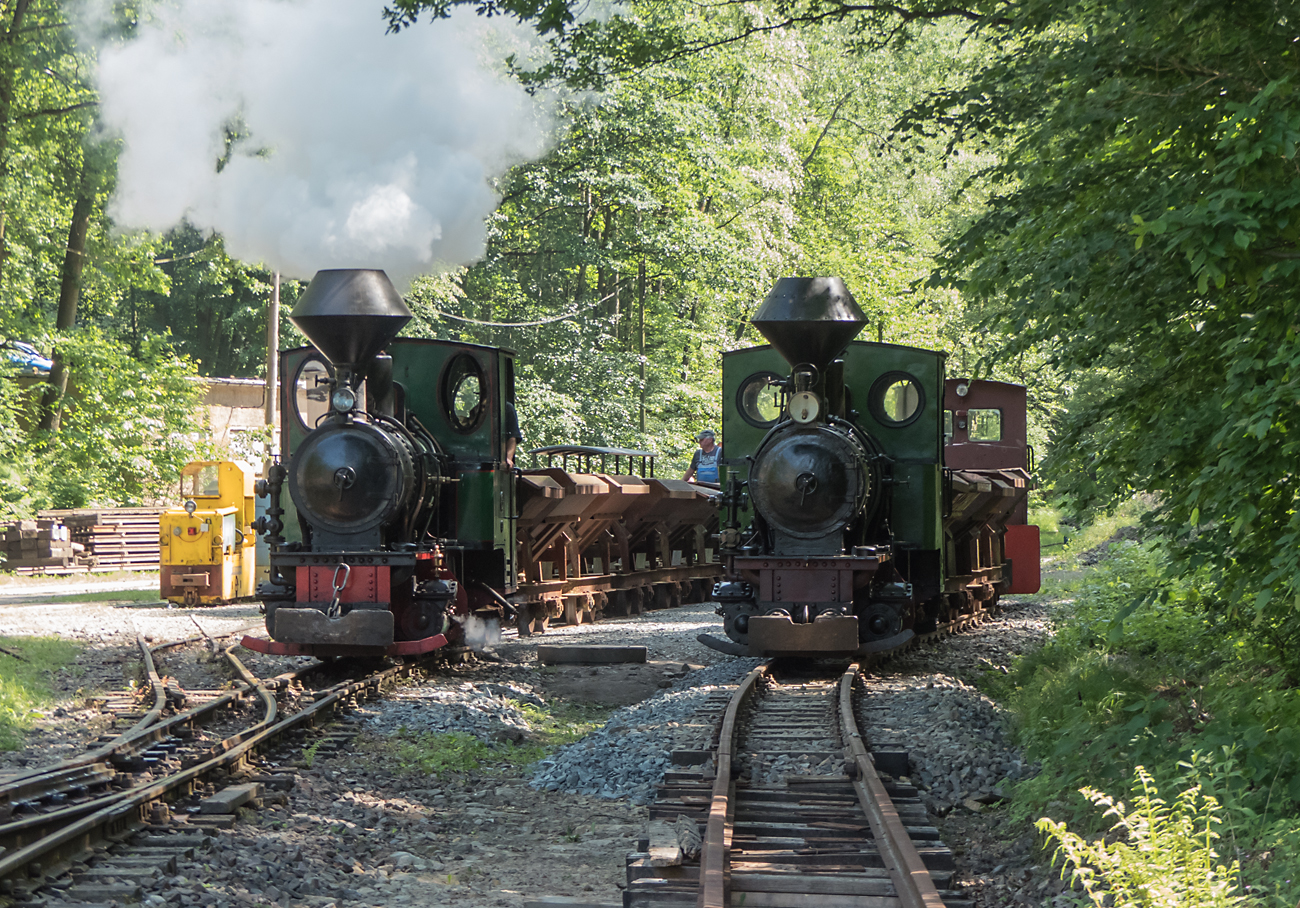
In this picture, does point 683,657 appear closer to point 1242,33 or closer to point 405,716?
point 405,716

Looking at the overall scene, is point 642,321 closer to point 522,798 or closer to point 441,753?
point 441,753

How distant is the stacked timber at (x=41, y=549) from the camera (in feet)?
79.0

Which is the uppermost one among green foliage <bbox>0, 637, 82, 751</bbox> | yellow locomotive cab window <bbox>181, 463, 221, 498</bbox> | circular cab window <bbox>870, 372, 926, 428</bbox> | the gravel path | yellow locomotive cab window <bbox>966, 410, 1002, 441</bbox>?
yellow locomotive cab window <bbox>966, 410, 1002, 441</bbox>

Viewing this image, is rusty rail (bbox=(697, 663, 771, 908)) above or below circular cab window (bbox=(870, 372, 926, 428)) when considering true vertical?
below

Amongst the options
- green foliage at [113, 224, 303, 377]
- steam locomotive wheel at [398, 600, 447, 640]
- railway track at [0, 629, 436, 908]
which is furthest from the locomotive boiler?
green foliage at [113, 224, 303, 377]

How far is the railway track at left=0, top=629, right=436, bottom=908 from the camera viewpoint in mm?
4840

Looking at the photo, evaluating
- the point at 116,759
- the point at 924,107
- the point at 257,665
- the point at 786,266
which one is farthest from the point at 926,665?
the point at 786,266

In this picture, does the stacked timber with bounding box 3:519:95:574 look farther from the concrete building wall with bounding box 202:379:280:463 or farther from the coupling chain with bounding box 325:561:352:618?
the coupling chain with bounding box 325:561:352:618

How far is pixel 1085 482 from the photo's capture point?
6.83 m

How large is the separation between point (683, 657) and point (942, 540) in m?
2.74

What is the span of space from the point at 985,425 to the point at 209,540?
420 inches

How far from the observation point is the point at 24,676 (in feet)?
33.4

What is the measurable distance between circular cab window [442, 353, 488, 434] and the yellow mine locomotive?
7.20 m

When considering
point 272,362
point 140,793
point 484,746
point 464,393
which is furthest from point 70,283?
point 140,793
